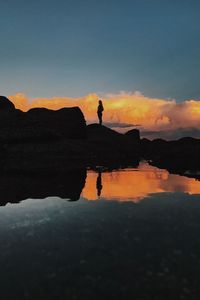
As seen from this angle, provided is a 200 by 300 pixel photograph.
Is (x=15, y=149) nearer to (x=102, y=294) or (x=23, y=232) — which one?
(x=23, y=232)

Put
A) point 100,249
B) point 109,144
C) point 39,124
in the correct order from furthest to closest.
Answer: point 109,144, point 39,124, point 100,249

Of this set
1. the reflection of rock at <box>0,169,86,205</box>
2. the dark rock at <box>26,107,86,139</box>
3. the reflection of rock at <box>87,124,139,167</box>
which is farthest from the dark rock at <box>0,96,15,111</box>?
the reflection of rock at <box>0,169,86,205</box>

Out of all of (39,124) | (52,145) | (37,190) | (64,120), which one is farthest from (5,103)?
(37,190)

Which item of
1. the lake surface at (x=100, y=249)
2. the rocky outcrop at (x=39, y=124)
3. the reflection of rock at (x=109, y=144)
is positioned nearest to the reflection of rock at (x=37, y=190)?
the lake surface at (x=100, y=249)

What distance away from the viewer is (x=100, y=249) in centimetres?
882

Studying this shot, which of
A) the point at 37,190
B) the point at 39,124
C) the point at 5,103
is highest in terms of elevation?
the point at 5,103

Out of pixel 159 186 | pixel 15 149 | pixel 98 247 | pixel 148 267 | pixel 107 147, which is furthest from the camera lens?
pixel 107 147

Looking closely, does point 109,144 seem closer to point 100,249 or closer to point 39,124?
point 39,124

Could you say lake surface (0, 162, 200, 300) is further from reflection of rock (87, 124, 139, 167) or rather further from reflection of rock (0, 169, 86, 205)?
reflection of rock (87, 124, 139, 167)

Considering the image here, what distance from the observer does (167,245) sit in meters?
9.14

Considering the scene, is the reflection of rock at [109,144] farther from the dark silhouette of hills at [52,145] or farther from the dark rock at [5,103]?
the dark rock at [5,103]

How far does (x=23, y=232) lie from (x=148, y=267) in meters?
5.03

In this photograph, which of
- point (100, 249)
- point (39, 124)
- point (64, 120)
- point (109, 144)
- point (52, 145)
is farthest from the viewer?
point (109, 144)

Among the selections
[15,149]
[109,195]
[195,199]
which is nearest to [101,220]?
[109,195]
